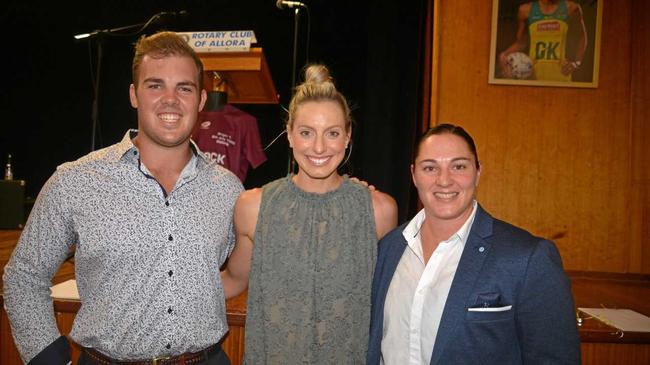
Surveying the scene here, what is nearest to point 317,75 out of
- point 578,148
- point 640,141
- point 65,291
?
point 65,291

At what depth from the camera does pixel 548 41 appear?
2.68m

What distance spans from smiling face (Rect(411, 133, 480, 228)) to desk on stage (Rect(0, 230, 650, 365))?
97 cm

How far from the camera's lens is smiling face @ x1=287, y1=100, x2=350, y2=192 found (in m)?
Result: 1.57

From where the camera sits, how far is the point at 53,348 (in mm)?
1319

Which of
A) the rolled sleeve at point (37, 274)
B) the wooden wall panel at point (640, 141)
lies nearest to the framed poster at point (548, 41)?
the wooden wall panel at point (640, 141)

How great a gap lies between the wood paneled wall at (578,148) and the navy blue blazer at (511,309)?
1546 mm

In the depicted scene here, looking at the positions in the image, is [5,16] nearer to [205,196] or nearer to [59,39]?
[59,39]

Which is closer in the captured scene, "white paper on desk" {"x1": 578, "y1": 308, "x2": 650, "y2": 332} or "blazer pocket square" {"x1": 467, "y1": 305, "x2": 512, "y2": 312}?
"blazer pocket square" {"x1": 467, "y1": 305, "x2": 512, "y2": 312}

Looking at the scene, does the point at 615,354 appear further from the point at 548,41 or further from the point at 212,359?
the point at 548,41

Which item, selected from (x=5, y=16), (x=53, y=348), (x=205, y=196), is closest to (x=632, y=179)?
(x=205, y=196)

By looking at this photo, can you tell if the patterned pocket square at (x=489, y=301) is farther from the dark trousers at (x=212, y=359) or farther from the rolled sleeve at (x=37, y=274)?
the rolled sleeve at (x=37, y=274)

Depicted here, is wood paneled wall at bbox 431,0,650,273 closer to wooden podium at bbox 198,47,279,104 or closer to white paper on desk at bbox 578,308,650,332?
white paper on desk at bbox 578,308,650,332

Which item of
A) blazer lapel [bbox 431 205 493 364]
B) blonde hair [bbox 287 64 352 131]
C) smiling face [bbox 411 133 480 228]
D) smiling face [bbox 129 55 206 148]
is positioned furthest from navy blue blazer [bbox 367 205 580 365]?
smiling face [bbox 129 55 206 148]

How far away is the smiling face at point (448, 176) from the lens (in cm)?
141
